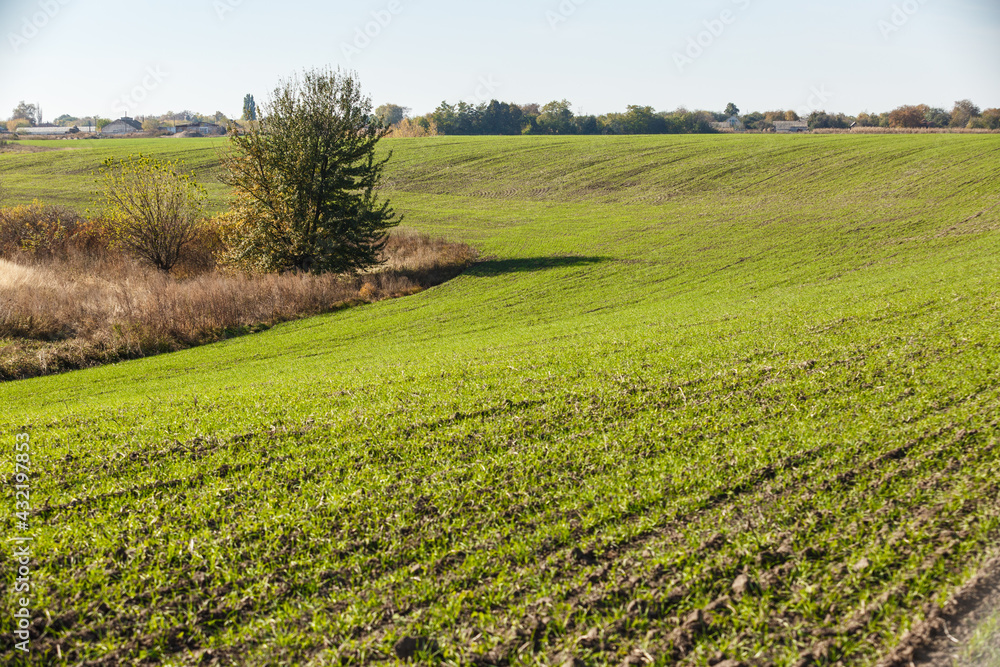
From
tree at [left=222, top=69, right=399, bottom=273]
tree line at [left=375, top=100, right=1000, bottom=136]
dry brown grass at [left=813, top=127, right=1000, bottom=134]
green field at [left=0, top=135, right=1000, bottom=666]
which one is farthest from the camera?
tree line at [left=375, top=100, right=1000, bottom=136]

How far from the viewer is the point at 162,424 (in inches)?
355

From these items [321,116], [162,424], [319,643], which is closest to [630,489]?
[319,643]

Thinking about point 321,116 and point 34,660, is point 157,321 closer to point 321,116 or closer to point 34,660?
point 321,116

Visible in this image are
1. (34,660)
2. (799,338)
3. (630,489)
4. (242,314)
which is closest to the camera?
(34,660)

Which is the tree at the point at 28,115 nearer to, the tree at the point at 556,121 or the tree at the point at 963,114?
the tree at the point at 556,121

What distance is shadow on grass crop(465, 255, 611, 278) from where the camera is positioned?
3111cm

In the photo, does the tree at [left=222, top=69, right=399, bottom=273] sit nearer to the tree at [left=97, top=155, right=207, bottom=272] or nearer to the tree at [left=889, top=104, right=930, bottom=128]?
the tree at [left=97, top=155, right=207, bottom=272]

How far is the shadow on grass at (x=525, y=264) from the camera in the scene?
102 feet

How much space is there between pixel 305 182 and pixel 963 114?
3104 inches

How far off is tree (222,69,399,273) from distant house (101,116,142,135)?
12170cm

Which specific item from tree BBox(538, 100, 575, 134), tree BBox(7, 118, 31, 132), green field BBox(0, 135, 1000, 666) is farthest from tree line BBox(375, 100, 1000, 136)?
green field BBox(0, 135, 1000, 666)

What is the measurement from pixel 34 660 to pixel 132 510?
2.03 m

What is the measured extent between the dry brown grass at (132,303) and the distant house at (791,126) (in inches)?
3224

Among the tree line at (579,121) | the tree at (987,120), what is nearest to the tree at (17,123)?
the tree line at (579,121)
